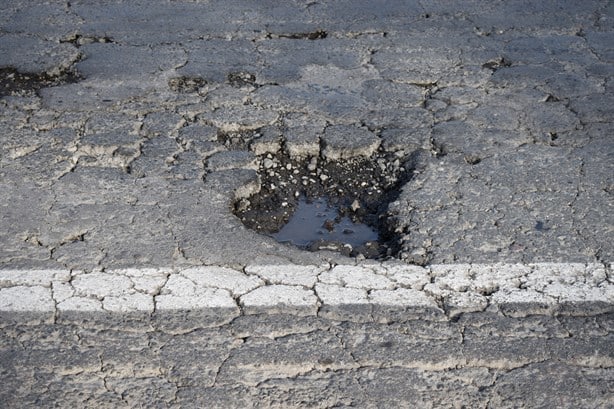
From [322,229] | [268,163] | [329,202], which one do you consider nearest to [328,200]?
[329,202]

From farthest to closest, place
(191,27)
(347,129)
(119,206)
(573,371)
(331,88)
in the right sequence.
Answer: (191,27)
(331,88)
(347,129)
(119,206)
(573,371)

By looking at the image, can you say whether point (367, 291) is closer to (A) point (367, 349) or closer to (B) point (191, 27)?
(A) point (367, 349)

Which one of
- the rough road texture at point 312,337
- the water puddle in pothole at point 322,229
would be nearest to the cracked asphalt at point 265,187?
the rough road texture at point 312,337

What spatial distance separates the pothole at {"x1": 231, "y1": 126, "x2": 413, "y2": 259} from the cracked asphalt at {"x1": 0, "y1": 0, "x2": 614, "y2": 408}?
0.15 feet

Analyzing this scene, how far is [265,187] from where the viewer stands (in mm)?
4234

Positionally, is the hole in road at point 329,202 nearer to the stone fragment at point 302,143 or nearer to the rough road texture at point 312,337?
the stone fragment at point 302,143

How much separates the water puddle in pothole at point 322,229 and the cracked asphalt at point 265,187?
0.55ft

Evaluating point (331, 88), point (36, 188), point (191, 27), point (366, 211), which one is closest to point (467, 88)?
point (331, 88)

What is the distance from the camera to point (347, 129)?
4.65 metres

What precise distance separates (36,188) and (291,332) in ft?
4.99

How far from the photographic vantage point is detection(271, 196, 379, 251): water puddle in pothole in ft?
12.7

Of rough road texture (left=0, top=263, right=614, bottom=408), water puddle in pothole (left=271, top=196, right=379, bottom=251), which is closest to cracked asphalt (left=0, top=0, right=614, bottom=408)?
rough road texture (left=0, top=263, right=614, bottom=408)

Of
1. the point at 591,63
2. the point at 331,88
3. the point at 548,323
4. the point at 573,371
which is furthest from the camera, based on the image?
the point at 591,63

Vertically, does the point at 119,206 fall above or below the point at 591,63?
below
